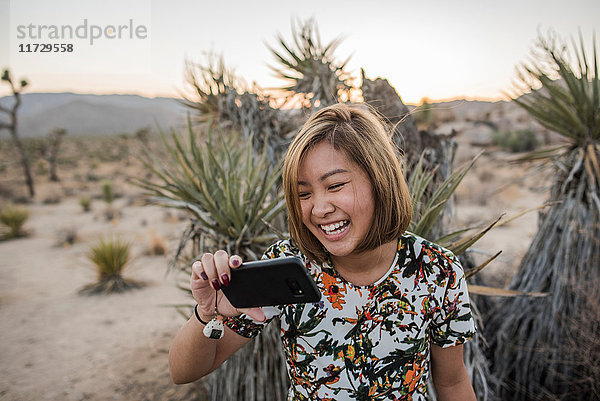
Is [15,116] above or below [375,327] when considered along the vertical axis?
above

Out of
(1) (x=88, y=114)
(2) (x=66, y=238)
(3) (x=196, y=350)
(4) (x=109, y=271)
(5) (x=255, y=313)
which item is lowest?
(4) (x=109, y=271)

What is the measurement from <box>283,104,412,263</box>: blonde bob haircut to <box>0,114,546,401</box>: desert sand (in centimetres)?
156

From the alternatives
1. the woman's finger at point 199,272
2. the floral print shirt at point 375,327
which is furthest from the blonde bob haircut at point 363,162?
the woman's finger at point 199,272

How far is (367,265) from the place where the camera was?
1.27 m

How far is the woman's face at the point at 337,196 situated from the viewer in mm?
1148

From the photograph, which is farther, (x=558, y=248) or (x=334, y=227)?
(x=558, y=248)

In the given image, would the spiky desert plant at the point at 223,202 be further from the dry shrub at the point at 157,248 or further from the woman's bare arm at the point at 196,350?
the dry shrub at the point at 157,248

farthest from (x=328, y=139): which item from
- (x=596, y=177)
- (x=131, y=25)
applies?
(x=131, y=25)

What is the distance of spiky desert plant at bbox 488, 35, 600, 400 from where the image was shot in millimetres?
3152

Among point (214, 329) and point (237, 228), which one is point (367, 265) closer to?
point (214, 329)

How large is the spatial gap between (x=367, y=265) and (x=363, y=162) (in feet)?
1.18

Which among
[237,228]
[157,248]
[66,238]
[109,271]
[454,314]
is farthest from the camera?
[66,238]

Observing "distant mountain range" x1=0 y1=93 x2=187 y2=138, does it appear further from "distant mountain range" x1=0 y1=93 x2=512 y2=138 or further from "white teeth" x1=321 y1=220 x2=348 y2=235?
"white teeth" x1=321 y1=220 x2=348 y2=235

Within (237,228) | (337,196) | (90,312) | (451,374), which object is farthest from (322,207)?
(90,312)
